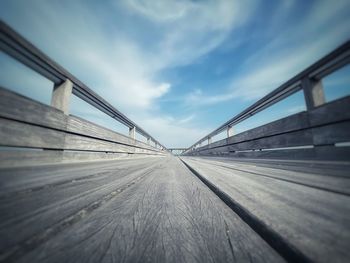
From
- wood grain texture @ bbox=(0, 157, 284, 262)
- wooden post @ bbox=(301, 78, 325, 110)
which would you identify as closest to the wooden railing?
wood grain texture @ bbox=(0, 157, 284, 262)

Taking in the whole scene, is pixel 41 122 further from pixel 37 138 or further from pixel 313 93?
pixel 313 93

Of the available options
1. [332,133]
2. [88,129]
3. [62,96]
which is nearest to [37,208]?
[62,96]

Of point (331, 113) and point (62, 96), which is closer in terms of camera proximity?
point (331, 113)

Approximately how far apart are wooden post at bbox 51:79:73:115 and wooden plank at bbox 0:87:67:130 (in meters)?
0.20

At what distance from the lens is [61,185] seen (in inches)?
31.7

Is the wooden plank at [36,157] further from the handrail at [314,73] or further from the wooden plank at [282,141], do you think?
the handrail at [314,73]

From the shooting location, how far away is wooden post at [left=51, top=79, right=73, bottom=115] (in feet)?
7.47

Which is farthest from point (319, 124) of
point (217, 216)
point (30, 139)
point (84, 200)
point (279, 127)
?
point (30, 139)

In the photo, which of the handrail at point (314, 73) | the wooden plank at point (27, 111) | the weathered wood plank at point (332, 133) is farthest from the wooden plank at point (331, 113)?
the wooden plank at point (27, 111)

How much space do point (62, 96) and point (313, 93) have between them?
4076mm

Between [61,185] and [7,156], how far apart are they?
125 centimetres

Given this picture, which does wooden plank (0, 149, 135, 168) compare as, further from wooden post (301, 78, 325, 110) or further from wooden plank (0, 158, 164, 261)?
wooden post (301, 78, 325, 110)

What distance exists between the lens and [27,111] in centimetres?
162

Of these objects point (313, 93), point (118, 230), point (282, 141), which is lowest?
point (118, 230)
